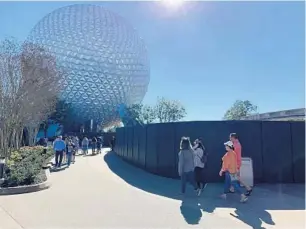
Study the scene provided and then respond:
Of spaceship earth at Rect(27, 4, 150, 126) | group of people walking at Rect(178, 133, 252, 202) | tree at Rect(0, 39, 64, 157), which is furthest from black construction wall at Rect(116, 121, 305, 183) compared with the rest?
spaceship earth at Rect(27, 4, 150, 126)

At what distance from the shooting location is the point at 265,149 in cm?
1148

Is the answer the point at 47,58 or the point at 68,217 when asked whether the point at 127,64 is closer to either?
the point at 47,58

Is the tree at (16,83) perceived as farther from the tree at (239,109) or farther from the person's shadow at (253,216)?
the tree at (239,109)

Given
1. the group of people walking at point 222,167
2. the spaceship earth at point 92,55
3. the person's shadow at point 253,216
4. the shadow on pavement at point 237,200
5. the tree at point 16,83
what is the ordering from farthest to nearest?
the spaceship earth at point 92,55, the tree at point 16,83, the group of people walking at point 222,167, the shadow on pavement at point 237,200, the person's shadow at point 253,216

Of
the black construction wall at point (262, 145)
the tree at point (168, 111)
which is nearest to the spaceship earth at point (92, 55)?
the tree at point (168, 111)

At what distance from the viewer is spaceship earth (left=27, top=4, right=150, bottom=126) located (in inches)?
1956

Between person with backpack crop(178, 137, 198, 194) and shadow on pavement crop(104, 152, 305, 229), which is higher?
person with backpack crop(178, 137, 198, 194)

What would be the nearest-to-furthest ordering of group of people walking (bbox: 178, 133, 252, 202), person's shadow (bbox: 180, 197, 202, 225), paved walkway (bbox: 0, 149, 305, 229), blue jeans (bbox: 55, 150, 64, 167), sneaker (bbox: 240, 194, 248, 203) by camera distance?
paved walkway (bbox: 0, 149, 305, 229), person's shadow (bbox: 180, 197, 202, 225), sneaker (bbox: 240, 194, 248, 203), group of people walking (bbox: 178, 133, 252, 202), blue jeans (bbox: 55, 150, 64, 167)

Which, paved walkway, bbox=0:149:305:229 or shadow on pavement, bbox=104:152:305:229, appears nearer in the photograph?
paved walkway, bbox=0:149:305:229

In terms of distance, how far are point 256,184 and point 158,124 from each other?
4587 millimetres

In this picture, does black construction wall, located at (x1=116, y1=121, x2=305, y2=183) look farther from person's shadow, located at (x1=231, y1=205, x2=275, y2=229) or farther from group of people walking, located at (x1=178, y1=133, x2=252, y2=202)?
person's shadow, located at (x1=231, y1=205, x2=275, y2=229)

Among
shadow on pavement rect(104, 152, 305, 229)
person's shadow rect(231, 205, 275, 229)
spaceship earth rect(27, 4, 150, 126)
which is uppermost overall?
spaceship earth rect(27, 4, 150, 126)

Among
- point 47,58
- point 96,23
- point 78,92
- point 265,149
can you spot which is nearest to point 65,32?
point 96,23

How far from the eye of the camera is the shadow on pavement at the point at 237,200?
6.75m
